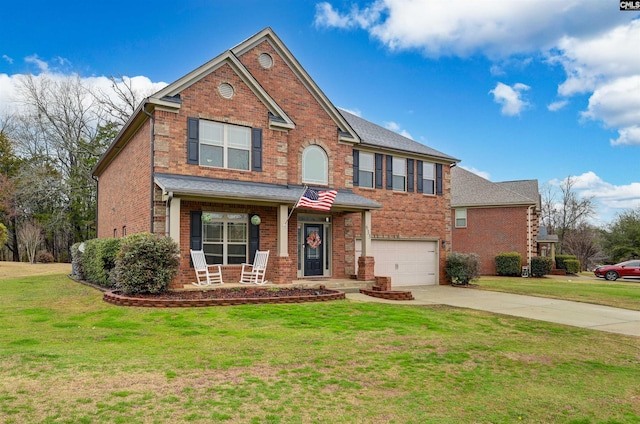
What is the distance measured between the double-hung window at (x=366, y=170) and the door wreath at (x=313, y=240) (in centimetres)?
307

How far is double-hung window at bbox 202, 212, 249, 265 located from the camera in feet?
45.0

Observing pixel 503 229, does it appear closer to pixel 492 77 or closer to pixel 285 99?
pixel 492 77

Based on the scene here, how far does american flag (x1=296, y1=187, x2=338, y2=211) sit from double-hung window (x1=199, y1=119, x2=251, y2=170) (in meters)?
2.44

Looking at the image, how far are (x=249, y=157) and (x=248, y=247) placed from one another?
2921 mm

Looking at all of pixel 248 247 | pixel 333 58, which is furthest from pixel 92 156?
pixel 248 247

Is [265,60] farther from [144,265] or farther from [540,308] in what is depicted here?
[540,308]

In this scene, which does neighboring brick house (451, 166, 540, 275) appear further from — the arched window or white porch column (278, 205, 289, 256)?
white porch column (278, 205, 289, 256)

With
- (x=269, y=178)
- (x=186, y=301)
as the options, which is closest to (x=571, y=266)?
(x=269, y=178)

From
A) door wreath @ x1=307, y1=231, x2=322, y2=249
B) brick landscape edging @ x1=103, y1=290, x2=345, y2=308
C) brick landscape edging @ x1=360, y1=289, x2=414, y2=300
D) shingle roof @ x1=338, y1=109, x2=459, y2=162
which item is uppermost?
shingle roof @ x1=338, y1=109, x2=459, y2=162

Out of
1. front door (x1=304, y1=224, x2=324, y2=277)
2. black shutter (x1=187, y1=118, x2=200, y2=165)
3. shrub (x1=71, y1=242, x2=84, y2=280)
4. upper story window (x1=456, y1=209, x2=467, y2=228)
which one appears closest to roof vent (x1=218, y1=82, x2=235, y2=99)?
A: black shutter (x1=187, y1=118, x2=200, y2=165)

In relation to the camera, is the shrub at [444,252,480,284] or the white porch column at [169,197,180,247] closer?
the white porch column at [169,197,180,247]

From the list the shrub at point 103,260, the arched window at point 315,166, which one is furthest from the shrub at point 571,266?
the shrub at point 103,260

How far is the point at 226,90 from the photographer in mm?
14102

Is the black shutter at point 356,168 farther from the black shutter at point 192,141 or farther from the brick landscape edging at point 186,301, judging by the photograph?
the brick landscape edging at point 186,301
